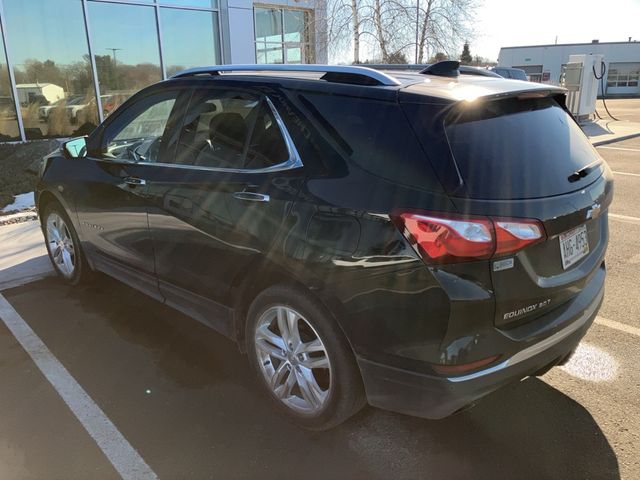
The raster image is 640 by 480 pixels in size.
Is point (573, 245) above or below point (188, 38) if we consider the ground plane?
below

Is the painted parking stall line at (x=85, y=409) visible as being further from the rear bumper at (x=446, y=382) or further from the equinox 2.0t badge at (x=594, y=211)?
the equinox 2.0t badge at (x=594, y=211)

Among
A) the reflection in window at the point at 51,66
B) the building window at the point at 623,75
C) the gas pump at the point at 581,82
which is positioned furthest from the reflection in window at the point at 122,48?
the building window at the point at 623,75

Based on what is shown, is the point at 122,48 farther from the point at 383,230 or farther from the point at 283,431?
the point at 383,230

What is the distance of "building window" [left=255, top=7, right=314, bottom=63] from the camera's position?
54.9 ft

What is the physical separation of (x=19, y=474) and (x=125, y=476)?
497 mm

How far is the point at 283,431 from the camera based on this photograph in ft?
9.09

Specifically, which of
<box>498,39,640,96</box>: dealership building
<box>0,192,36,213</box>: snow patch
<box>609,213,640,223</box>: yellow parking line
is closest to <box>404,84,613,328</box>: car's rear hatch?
<box>609,213,640,223</box>: yellow parking line

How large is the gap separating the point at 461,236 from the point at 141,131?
10.2 ft

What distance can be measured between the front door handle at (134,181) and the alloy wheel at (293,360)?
134cm

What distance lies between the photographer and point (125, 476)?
2455 mm

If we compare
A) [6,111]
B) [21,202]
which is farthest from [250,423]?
[6,111]

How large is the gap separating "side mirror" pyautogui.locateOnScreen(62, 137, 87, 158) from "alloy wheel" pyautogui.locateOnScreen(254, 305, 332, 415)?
2.40 meters

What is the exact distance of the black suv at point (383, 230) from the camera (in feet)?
7.00

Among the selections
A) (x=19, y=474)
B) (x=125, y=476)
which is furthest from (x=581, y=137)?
(x=19, y=474)
